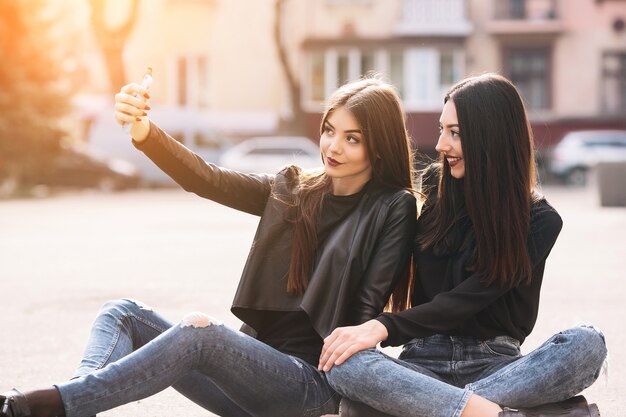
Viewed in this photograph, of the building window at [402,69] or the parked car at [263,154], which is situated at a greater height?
the building window at [402,69]

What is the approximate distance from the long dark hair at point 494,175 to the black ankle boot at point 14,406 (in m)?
1.57

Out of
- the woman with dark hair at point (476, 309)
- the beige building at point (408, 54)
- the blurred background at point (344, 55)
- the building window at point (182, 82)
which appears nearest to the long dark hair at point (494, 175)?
the woman with dark hair at point (476, 309)

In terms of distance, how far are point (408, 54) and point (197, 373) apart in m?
38.2

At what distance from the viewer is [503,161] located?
4281 mm

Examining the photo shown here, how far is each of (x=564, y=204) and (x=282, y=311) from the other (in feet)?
67.3

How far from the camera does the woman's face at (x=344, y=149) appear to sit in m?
4.44

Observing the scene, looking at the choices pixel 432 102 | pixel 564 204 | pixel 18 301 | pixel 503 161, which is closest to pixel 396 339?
pixel 503 161

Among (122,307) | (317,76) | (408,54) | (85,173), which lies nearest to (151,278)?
(122,307)

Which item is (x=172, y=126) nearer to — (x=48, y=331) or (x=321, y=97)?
(x=321, y=97)

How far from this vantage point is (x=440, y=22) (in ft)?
135

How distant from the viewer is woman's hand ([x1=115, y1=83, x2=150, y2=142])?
4.31 m

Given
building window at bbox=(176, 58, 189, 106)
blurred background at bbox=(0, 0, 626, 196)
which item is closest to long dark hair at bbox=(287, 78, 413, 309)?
blurred background at bbox=(0, 0, 626, 196)

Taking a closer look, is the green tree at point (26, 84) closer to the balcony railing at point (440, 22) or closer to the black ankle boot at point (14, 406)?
the balcony railing at point (440, 22)

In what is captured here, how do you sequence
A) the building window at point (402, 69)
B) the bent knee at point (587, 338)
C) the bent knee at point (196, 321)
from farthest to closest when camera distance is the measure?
the building window at point (402, 69) < the bent knee at point (587, 338) < the bent knee at point (196, 321)
